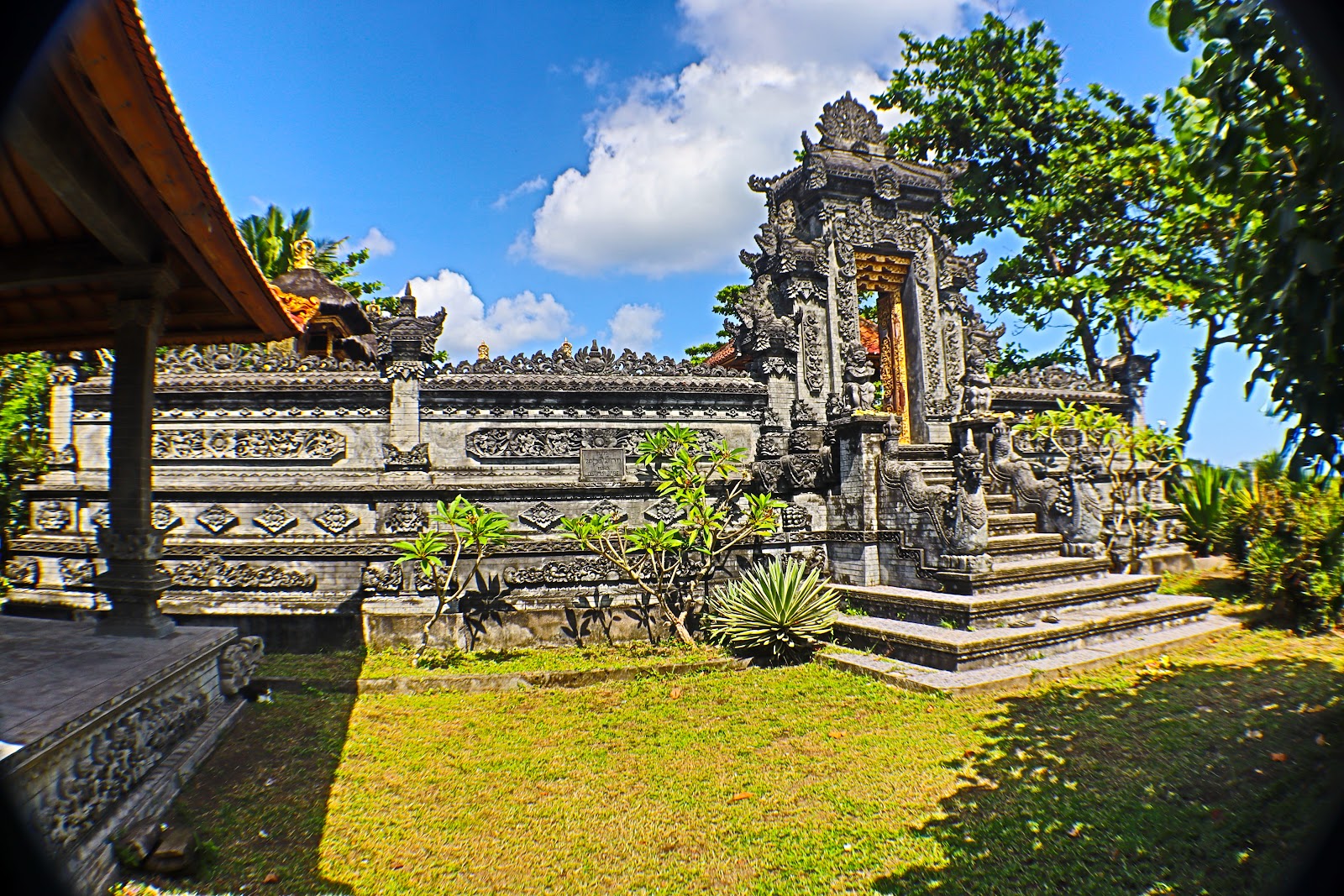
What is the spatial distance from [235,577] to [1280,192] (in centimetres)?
1122

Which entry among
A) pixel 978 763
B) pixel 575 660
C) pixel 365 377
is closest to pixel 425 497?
pixel 365 377

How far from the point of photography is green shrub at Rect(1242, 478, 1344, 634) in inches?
313

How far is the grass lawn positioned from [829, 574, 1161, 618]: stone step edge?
1140mm

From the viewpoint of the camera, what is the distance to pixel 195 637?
5766 mm

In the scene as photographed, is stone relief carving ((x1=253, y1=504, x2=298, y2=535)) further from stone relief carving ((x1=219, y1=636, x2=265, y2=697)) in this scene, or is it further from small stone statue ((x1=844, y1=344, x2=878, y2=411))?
small stone statue ((x1=844, y1=344, x2=878, y2=411))

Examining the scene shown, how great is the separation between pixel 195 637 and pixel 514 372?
5.65m

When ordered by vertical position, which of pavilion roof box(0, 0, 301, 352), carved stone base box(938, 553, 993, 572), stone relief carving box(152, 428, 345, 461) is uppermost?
pavilion roof box(0, 0, 301, 352)

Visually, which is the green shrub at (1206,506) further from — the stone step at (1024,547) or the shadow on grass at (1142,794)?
the shadow on grass at (1142,794)

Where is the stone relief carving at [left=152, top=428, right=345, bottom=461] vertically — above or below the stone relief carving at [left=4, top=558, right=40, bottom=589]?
above

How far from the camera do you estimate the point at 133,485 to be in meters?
5.91

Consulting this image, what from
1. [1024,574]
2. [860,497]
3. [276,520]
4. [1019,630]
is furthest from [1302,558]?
[276,520]

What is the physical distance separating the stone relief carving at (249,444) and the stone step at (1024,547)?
9.52 meters

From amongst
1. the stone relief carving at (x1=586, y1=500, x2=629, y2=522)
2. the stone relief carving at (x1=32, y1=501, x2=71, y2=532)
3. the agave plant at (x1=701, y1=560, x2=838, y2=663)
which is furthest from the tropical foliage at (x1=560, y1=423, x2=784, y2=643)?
the stone relief carving at (x1=32, y1=501, x2=71, y2=532)

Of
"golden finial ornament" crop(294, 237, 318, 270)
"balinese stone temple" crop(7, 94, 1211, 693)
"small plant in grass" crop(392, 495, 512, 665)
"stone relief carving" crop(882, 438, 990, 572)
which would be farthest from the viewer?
"golden finial ornament" crop(294, 237, 318, 270)
